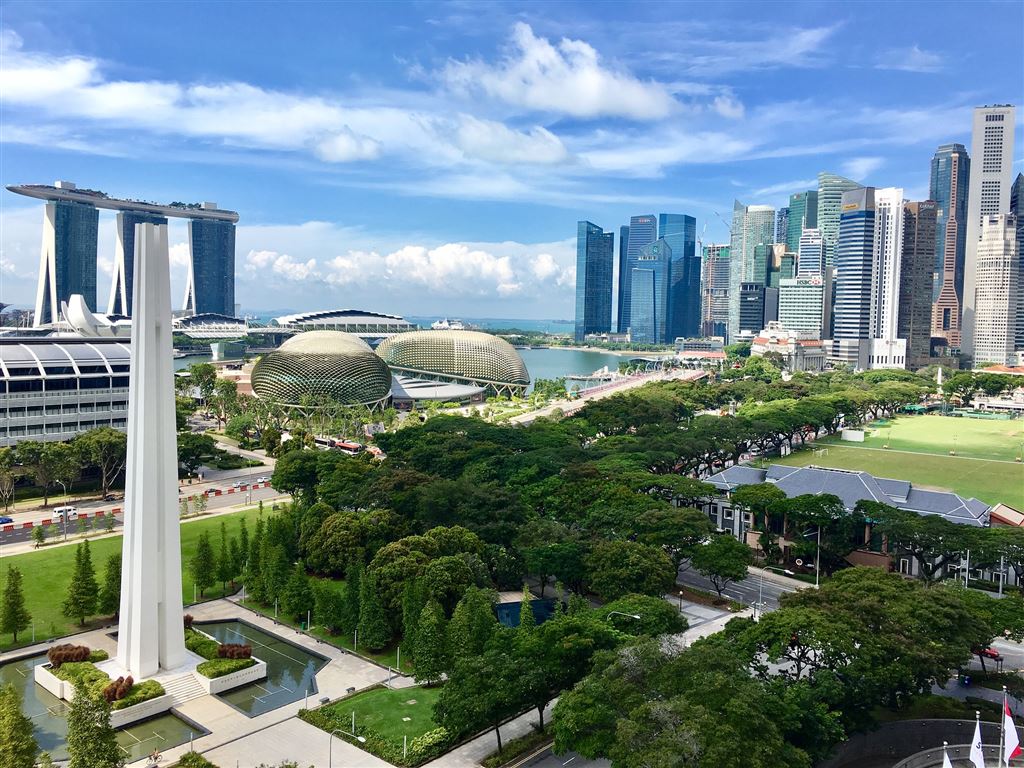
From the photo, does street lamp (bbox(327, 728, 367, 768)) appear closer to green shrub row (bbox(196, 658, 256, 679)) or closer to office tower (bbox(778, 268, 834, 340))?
green shrub row (bbox(196, 658, 256, 679))

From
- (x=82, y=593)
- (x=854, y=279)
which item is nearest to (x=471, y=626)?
(x=82, y=593)

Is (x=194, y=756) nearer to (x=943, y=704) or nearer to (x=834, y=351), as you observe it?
(x=943, y=704)

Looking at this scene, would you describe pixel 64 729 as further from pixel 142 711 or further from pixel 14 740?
pixel 14 740

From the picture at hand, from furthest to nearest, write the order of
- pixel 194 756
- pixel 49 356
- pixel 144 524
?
pixel 49 356 → pixel 144 524 → pixel 194 756

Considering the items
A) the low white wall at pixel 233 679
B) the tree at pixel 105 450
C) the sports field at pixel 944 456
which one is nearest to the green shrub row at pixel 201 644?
the low white wall at pixel 233 679

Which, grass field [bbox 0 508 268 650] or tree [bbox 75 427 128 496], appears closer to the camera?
grass field [bbox 0 508 268 650]

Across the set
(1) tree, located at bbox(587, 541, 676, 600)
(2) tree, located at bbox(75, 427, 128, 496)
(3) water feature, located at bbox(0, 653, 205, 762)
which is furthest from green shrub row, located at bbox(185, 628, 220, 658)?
(2) tree, located at bbox(75, 427, 128, 496)

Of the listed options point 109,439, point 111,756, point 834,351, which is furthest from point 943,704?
point 834,351
